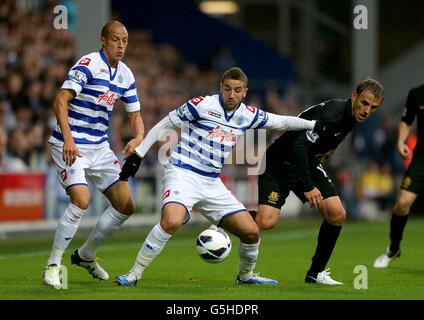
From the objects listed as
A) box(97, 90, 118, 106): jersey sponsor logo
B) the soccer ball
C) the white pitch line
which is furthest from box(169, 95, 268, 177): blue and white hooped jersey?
the white pitch line

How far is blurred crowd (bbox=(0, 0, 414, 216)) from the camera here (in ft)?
62.8

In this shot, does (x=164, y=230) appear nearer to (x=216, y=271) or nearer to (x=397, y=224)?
(x=216, y=271)

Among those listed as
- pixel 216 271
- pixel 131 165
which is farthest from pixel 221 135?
pixel 216 271

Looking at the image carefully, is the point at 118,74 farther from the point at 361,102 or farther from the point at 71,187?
the point at 361,102

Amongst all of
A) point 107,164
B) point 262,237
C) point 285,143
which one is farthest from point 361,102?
point 262,237

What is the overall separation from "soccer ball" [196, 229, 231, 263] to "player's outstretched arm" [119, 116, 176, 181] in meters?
0.90

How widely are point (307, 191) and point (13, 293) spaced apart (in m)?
2.71

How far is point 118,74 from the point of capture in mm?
10102

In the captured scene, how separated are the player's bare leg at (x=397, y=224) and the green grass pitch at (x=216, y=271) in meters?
0.17

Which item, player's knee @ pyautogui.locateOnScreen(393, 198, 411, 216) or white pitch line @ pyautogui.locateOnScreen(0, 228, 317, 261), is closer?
player's knee @ pyautogui.locateOnScreen(393, 198, 411, 216)

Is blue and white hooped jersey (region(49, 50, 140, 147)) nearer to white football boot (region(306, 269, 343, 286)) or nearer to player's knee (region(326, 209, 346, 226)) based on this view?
player's knee (region(326, 209, 346, 226))

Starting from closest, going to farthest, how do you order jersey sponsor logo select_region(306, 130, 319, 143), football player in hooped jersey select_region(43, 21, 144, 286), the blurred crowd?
football player in hooped jersey select_region(43, 21, 144, 286) < jersey sponsor logo select_region(306, 130, 319, 143) < the blurred crowd

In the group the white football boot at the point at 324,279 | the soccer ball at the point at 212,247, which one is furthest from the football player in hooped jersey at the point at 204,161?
the white football boot at the point at 324,279

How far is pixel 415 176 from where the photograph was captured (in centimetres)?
1220
